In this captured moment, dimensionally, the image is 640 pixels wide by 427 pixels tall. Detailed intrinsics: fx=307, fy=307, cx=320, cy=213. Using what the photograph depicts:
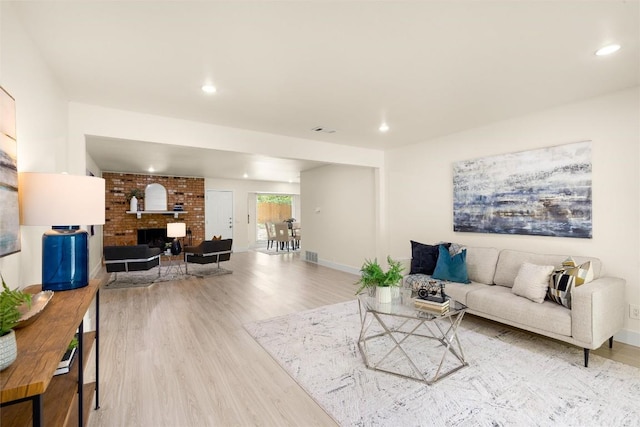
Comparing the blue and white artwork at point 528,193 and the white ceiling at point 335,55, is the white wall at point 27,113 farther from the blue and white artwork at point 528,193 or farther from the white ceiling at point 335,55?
the blue and white artwork at point 528,193

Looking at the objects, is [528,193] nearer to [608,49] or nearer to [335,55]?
[608,49]

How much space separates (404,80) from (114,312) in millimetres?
4372

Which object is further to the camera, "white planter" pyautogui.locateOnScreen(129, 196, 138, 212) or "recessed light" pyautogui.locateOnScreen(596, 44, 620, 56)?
"white planter" pyautogui.locateOnScreen(129, 196, 138, 212)

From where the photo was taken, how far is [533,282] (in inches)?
118

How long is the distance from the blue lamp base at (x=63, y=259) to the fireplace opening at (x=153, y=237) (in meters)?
7.22

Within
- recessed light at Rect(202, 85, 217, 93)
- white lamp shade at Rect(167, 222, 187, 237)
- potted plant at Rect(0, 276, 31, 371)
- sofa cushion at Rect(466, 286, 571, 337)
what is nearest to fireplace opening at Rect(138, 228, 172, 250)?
white lamp shade at Rect(167, 222, 187, 237)

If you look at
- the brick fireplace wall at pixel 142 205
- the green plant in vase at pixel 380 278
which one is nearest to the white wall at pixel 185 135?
the green plant in vase at pixel 380 278

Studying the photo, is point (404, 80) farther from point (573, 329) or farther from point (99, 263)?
point (99, 263)

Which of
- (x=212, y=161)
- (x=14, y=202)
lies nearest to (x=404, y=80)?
(x=14, y=202)

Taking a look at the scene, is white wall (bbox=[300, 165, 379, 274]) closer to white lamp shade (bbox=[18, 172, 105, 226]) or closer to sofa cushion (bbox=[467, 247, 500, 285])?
sofa cushion (bbox=[467, 247, 500, 285])

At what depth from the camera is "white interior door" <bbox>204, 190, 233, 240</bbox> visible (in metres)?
9.66

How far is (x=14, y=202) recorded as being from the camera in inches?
61.3

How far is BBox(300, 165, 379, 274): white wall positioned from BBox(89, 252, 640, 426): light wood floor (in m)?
1.35

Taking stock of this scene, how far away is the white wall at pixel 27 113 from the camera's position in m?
1.64
